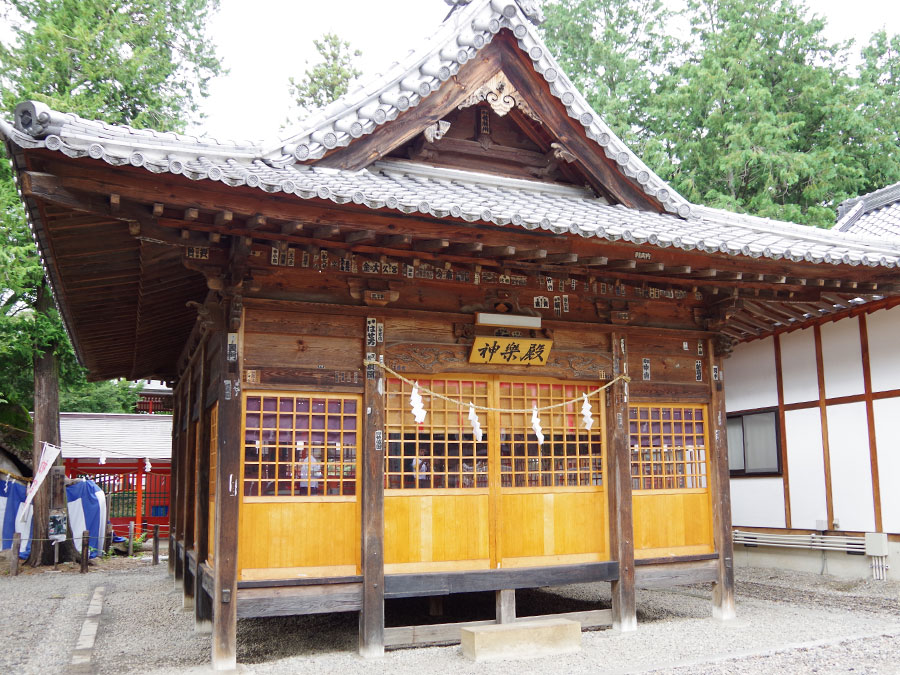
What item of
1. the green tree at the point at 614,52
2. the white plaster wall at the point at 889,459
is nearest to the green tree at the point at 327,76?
the green tree at the point at 614,52

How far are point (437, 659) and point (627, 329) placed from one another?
169 inches

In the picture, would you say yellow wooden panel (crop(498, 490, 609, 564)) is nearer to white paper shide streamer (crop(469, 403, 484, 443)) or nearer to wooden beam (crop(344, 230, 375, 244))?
white paper shide streamer (crop(469, 403, 484, 443))

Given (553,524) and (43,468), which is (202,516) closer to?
(553,524)

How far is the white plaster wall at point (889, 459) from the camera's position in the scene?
38.3 ft

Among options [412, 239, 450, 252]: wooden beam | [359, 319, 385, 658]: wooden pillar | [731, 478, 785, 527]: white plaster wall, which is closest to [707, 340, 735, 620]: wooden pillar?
[412, 239, 450, 252]: wooden beam

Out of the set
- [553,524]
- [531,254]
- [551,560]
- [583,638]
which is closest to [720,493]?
[553,524]

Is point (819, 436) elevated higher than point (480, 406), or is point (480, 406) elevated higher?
point (480, 406)

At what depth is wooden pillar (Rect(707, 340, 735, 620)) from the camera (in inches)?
362

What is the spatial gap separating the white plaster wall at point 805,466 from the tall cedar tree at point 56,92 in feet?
51.8

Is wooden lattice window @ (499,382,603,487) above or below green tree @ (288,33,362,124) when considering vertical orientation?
below

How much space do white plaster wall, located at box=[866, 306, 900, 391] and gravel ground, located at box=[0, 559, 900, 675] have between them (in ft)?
10.2

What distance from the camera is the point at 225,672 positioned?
22.5 ft

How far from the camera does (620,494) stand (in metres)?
8.70

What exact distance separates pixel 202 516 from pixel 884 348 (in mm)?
10397
